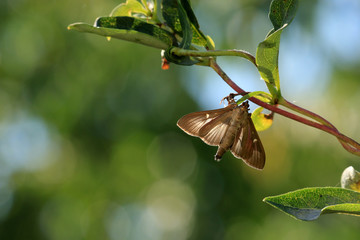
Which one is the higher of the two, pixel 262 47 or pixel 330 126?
pixel 262 47

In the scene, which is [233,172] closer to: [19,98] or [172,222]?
[172,222]

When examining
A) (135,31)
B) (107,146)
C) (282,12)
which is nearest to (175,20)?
(135,31)

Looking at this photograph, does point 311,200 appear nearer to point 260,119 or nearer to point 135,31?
point 260,119

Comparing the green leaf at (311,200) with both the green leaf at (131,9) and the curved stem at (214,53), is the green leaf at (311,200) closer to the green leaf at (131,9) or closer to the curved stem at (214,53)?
the curved stem at (214,53)

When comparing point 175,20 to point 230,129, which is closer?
point 175,20

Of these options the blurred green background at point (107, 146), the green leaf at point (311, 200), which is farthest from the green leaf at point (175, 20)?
the blurred green background at point (107, 146)

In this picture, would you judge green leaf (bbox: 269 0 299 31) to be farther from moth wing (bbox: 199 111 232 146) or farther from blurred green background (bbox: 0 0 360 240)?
blurred green background (bbox: 0 0 360 240)

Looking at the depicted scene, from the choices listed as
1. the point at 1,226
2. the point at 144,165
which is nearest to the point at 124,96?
the point at 144,165
